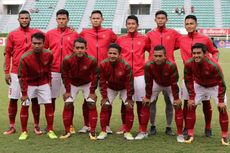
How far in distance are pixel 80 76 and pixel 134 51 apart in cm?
92

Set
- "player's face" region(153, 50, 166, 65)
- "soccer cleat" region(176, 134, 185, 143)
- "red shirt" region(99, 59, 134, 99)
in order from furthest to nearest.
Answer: "red shirt" region(99, 59, 134, 99)
"soccer cleat" region(176, 134, 185, 143)
"player's face" region(153, 50, 166, 65)

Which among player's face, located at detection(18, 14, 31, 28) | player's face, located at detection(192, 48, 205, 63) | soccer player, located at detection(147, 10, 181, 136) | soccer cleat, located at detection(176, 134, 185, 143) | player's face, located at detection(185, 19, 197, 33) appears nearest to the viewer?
player's face, located at detection(192, 48, 205, 63)

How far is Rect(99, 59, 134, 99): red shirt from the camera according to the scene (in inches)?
236

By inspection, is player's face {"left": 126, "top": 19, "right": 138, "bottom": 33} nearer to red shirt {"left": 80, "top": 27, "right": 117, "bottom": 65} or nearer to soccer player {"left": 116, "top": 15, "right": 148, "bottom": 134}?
soccer player {"left": 116, "top": 15, "right": 148, "bottom": 134}

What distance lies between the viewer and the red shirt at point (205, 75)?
572cm

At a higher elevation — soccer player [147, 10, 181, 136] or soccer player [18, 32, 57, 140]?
soccer player [147, 10, 181, 136]

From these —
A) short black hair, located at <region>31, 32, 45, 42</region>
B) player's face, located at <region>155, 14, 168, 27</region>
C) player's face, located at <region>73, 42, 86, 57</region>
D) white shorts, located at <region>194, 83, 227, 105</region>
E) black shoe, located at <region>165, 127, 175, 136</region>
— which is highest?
player's face, located at <region>155, 14, 168, 27</region>

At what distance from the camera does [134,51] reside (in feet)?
20.6

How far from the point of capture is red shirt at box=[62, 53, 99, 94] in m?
Result: 6.04

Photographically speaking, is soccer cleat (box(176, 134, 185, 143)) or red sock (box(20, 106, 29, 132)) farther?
red sock (box(20, 106, 29, 132))

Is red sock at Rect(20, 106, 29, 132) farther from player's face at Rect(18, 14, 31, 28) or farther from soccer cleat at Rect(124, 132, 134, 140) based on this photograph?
soccer cleat at Rect(124, 132, 134, 140)

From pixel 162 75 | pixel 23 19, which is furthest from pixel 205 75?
pixel 23 19

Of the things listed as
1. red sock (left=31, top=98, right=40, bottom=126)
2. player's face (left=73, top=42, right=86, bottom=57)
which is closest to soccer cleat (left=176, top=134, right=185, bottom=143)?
player's face (left=73, top=42, right=86, bottom=57)

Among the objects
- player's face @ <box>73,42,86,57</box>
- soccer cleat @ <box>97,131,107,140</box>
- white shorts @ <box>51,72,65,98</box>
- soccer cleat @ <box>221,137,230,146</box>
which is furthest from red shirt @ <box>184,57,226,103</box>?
white shorts @ <box>51,72,65,98</box>
